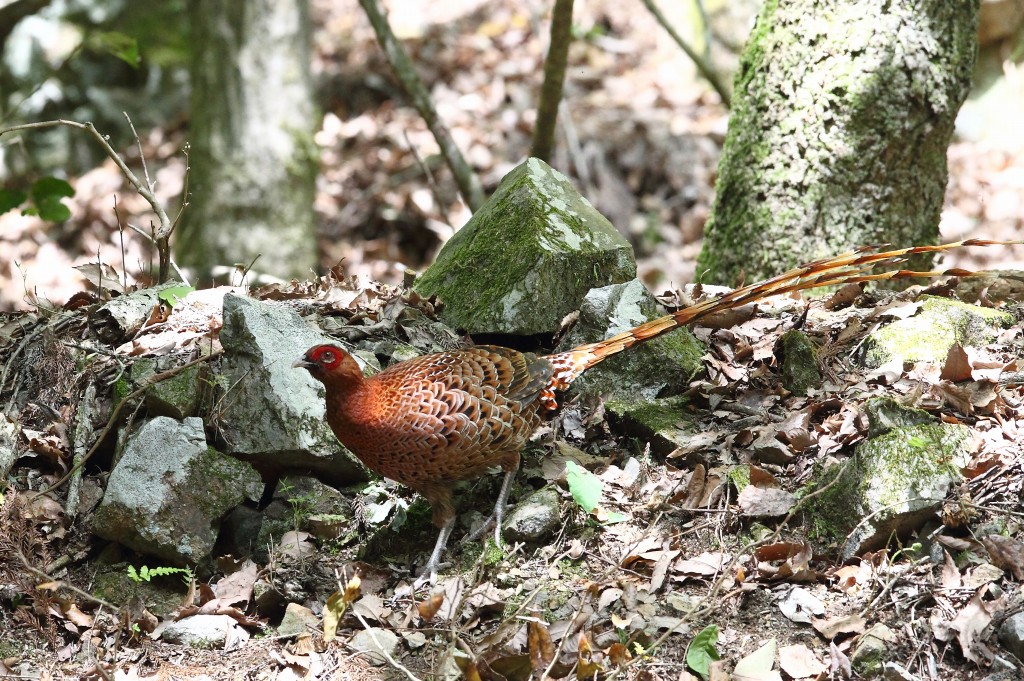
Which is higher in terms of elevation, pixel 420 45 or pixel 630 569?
pixel 420 45

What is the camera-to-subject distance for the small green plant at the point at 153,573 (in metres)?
3.41

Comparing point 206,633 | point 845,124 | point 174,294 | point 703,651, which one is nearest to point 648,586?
point 703,651

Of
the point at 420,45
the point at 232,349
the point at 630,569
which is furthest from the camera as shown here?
the point at 420,45

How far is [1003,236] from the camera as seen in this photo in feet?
27.7

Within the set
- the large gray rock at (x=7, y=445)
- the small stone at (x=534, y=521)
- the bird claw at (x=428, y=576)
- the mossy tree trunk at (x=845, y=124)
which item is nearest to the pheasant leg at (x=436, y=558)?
the bird claw at (x=428, y=576)

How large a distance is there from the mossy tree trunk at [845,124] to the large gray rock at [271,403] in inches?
103

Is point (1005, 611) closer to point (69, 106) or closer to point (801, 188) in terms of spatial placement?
point (801, 188)

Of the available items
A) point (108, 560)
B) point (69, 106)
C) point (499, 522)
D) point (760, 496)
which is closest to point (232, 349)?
point (108, 560)

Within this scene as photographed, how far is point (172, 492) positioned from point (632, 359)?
208cm

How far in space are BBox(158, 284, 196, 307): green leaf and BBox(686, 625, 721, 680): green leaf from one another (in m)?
2.88

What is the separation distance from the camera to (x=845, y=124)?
193 inches

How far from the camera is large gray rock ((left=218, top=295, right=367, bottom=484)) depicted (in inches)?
152

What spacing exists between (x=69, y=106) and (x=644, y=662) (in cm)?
1116

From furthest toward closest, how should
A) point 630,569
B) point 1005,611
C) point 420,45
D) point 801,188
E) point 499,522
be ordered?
point 420,45 → point 801,188 → point 499,522 → point 630,569 → point 1005,611
